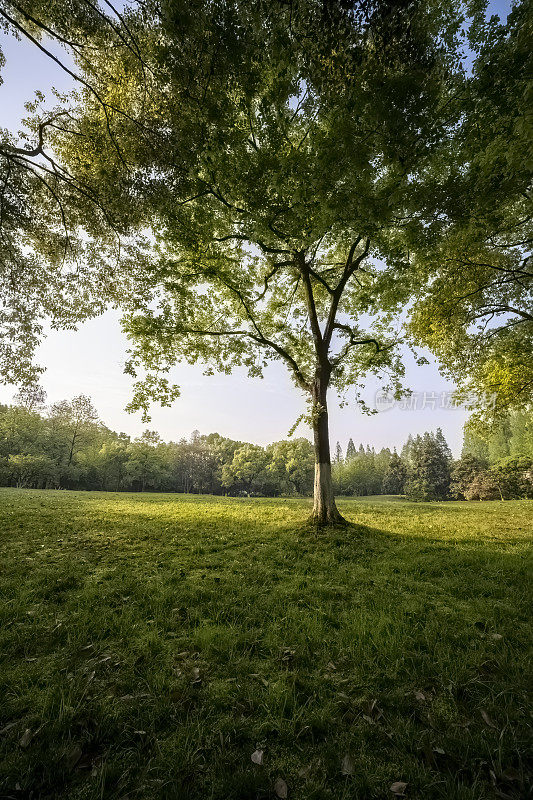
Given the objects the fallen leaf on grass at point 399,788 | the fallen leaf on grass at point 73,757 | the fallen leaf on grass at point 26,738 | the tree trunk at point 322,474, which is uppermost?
the tree trunk at point 322,474

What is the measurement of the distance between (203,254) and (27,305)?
652 cm

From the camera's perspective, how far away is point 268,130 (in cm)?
836

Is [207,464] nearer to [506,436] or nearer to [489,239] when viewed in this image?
[506,436]

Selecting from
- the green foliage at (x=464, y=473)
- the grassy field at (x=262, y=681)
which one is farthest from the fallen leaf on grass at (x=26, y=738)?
the green foliage at (x=464, y=473)

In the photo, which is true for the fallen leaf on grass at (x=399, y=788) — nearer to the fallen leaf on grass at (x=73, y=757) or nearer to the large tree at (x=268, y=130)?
the fallen leaf on grass at (x=73, y=757)

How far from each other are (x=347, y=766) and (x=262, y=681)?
3.90ft

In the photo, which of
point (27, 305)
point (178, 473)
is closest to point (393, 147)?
point (27, 305)

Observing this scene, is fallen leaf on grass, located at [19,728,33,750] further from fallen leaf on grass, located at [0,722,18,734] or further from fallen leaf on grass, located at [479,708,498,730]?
fallen leaf on grass, located at [479,708,498,730]

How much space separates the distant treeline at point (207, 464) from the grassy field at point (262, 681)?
31200 mm

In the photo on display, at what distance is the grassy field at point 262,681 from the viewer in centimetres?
226

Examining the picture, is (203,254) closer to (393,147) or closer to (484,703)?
(393,147)

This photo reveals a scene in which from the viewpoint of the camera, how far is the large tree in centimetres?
603

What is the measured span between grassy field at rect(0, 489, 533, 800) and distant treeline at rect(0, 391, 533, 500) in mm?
31200

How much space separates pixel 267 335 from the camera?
14.8 metres
